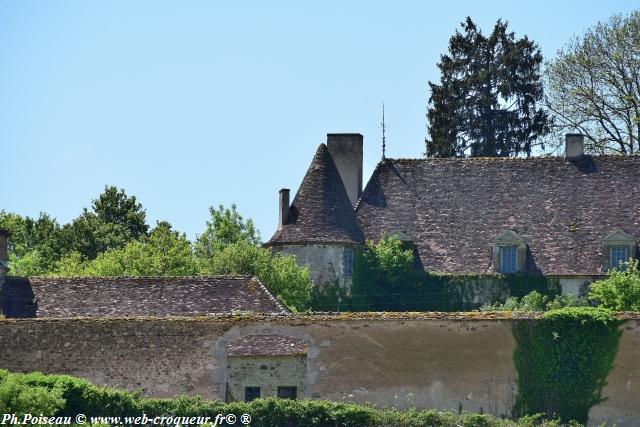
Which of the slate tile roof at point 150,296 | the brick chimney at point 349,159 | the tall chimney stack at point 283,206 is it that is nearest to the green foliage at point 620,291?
the brick chimney at point 349,159

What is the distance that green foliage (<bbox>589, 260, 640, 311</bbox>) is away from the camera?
50.9 metres

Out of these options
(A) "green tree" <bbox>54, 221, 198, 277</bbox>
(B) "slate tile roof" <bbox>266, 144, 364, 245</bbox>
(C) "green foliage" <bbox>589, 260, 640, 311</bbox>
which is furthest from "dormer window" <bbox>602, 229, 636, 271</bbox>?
(A) "green tree" <bbox>54, 221, 198, 277</bbox>

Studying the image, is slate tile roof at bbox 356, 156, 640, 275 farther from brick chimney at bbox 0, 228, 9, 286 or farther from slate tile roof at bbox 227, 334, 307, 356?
slate tile roof at bbox 227, 334, 307, 356

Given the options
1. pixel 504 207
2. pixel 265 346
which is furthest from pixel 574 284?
pixel 265 346

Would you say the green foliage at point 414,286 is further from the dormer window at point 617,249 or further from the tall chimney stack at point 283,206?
the tall chimney stack at point 283,206

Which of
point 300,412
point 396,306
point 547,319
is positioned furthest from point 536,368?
point 396,306

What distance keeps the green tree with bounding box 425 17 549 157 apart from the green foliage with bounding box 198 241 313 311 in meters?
17.4

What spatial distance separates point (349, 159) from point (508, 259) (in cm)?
675

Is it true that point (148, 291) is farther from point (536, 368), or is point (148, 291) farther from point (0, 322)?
point (536, 368)

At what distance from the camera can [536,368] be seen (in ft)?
130

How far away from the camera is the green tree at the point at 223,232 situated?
6394 cm

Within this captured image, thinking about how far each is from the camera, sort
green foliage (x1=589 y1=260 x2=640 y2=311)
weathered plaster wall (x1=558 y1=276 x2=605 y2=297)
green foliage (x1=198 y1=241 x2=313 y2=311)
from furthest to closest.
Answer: weathered plaster wall (x1=558 y1=276 x2=605 y2=297)
green foliage (x1=198 y1=241 x2=313 y2=311)
green foliage (x1=589 y1=260 x2=640 y2=311)

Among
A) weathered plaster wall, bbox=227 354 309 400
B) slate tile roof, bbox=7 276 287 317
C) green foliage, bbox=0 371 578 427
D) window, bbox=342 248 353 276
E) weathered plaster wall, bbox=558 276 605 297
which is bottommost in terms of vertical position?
green foliage, bbox=0 371 578 427

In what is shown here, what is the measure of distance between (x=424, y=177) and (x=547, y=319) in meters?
22.3
